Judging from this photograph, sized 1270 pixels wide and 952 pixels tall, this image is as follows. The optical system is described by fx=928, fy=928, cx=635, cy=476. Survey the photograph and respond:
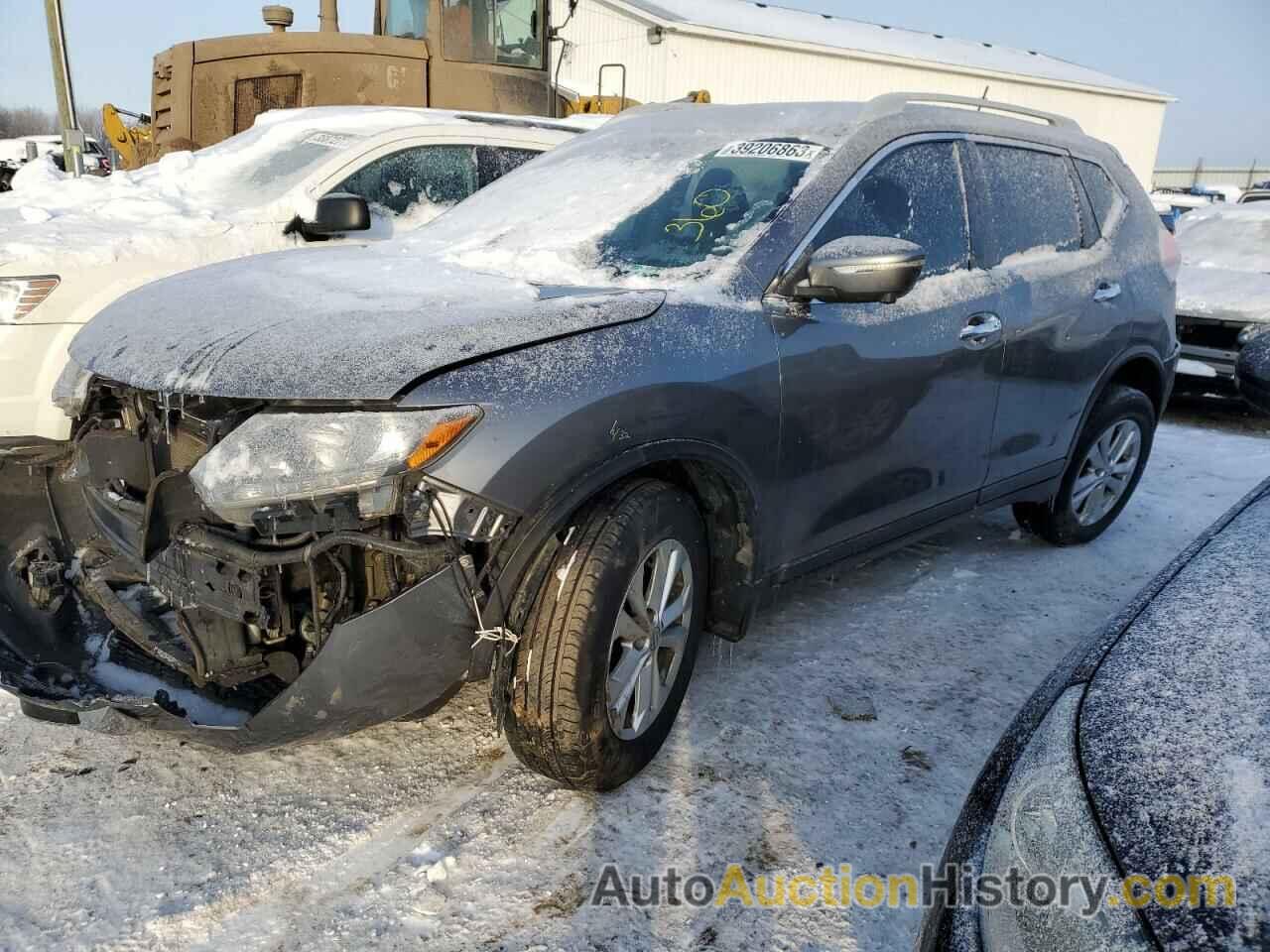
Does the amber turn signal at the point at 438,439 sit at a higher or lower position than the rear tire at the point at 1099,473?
higher

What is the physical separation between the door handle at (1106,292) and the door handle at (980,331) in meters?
0.82

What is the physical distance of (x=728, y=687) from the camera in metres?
3.04

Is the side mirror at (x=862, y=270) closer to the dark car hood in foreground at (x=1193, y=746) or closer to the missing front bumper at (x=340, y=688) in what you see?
the dark car hood in foreground at (x=1193, y=746)

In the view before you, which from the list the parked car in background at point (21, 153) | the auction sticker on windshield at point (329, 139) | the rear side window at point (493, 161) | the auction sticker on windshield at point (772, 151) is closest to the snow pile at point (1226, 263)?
the rear side window at point (493, 161)

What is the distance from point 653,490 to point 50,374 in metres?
2.94

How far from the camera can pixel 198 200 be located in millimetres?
5223

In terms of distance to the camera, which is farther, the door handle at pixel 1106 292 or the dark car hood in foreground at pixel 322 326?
the door handle at pixel 1106 292

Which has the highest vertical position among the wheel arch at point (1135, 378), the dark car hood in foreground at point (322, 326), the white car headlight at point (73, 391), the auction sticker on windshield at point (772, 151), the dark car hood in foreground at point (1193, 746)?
the auction sticker on windshield at point (772, 151)

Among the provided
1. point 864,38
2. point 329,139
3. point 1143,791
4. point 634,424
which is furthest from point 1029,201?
point 864,38

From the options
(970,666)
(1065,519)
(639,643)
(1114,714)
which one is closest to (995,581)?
(1065,519)

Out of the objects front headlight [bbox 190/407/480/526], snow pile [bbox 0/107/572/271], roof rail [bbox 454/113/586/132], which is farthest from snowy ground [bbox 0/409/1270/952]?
roof rail [bbox 454/113/586/132]

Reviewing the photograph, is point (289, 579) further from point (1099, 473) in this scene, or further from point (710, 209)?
point (1099, 473)

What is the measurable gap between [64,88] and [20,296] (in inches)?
354

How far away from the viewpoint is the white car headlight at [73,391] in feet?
8.40
